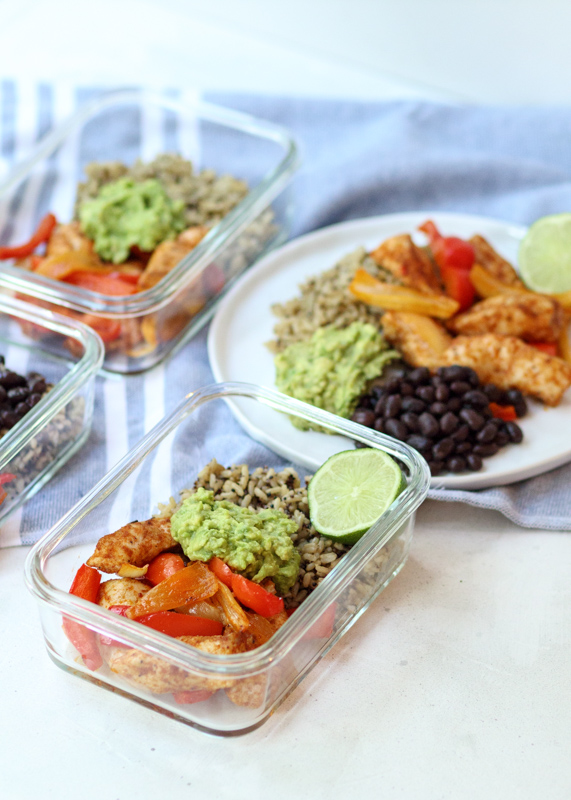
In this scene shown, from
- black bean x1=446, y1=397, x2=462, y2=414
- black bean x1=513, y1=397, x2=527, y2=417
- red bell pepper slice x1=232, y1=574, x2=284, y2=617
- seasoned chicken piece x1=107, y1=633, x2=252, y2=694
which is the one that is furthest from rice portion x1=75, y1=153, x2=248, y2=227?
seasoned chicken piece x1=107, y1=633, x2=252, y2=694

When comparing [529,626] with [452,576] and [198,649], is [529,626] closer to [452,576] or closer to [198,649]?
[452,576]

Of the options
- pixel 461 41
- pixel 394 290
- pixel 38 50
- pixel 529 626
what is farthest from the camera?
pixel 38 50

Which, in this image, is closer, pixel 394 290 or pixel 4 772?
pixel 4 772

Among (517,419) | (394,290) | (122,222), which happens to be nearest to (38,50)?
(122,222)

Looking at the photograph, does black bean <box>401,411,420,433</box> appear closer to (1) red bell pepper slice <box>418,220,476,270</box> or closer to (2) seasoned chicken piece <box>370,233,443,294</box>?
(2) seasoned chicken piece <box>370,233,443,294</box>

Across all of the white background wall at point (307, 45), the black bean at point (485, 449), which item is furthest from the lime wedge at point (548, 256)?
the white background wall at point (307, 45)

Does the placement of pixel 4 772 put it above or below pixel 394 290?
below
